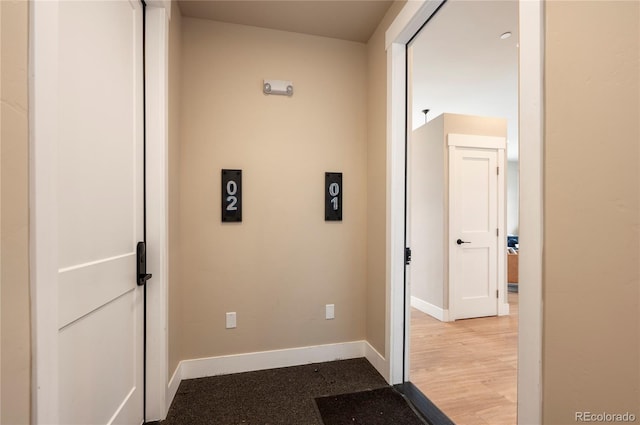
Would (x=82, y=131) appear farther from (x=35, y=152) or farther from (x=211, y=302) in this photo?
(x=211, y=302)

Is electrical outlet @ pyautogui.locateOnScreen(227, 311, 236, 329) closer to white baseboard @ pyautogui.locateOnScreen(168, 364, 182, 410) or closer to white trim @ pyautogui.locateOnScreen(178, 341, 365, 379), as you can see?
white trim @ pyautogui.locateOnScreen(178, 341, 365, 379)

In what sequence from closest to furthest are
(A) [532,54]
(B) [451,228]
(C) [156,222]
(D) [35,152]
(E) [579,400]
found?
1. (D) [35,152]
2. (E) [579,400]
3. (A) [532,54]
4. (C) [156,222]
5. (B) [451,228]

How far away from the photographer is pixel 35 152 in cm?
73

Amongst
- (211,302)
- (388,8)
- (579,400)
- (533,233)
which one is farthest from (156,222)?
(388,8)

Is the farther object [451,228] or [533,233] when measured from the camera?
[451,228]

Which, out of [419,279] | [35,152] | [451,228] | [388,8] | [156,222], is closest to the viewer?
[35,152]

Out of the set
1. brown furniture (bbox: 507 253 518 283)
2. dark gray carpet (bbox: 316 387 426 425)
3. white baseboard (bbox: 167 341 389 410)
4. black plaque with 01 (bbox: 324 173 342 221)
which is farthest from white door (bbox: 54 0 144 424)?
brown furniture (bbox: 507 253 518 283)

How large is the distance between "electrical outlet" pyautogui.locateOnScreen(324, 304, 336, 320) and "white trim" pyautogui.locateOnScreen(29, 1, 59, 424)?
1.84 metres

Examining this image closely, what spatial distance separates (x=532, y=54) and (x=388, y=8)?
1.50m

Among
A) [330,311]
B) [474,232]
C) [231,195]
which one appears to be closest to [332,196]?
[231,195]

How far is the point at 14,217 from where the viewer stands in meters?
0.67

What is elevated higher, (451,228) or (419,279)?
(451,228)

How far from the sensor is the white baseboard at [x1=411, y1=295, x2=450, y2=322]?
3486 millimetres

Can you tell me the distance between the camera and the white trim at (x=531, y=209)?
3.17ft
